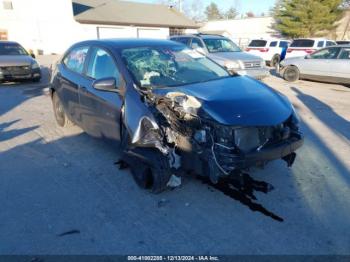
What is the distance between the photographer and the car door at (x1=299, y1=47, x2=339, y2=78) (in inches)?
469

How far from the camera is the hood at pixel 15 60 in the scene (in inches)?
450

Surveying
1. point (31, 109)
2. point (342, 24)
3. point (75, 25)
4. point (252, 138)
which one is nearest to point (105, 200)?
point (252, 138)

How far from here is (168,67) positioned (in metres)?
4.48

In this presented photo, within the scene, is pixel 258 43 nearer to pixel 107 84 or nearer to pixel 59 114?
pixel 59 114

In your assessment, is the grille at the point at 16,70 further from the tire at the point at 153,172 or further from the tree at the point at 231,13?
the tree at the point at 231,13

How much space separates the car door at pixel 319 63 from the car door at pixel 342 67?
0.60 feet

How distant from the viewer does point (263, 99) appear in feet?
12.1

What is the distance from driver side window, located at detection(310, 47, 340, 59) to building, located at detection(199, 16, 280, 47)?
26932 millimetres

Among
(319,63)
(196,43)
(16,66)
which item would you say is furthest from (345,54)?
(16,66)

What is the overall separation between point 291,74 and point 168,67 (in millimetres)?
10316

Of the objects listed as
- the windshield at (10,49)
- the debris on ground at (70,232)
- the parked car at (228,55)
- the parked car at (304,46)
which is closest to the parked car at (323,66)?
the parked car at (228,55)

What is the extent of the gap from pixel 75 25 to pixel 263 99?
1186 inches

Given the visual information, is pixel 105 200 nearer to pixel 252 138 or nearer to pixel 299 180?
pixel 252 138

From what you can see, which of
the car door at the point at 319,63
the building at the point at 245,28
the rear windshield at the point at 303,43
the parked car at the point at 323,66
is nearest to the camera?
the parked car at the point at 323,66
